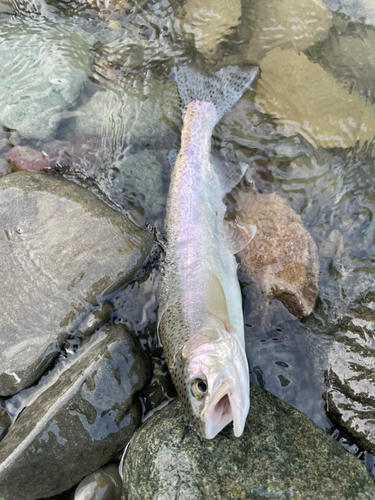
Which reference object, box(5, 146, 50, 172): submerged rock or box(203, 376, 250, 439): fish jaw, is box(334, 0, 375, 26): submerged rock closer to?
box(5, 146, 50, 172): submerged rock

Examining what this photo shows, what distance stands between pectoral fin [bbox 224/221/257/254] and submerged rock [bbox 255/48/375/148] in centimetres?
137

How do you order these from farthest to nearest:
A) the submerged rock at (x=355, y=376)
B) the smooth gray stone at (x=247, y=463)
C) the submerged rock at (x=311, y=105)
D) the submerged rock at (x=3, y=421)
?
the submerged rock at (x=311, y=105) → the submerged rock at (x=3, y=421) → the submerged rock at (x=355, y=376) → the smooth gray stone at (x=247, y=463)

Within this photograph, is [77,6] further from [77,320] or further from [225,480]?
[225,480]

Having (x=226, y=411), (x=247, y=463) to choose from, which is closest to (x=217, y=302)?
(x=226, y=411)

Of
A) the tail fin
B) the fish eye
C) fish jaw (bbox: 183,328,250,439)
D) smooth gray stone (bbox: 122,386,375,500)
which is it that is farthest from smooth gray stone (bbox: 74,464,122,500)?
the tail fin

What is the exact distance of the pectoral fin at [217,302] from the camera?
3.24m

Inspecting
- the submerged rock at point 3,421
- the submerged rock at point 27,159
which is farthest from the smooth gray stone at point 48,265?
the submerged rock at point 27,159

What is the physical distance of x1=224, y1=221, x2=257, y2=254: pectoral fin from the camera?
3.90 metres

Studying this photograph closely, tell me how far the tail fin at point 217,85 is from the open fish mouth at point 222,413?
3198 millimetres

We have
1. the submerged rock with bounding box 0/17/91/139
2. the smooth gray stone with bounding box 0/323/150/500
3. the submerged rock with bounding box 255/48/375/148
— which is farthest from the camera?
the submerged rock with bounding box 0/17/91/139

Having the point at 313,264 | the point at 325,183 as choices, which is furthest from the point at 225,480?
the point at 325,183

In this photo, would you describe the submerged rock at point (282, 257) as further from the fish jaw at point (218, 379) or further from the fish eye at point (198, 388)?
the fish eye at point (198, 388)

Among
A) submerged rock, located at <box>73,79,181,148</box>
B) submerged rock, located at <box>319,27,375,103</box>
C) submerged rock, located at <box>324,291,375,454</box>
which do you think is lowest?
submerged rock, located at <box>324,291,375,454</box>

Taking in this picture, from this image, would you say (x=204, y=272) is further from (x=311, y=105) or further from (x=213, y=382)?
(x=311, y=105)
